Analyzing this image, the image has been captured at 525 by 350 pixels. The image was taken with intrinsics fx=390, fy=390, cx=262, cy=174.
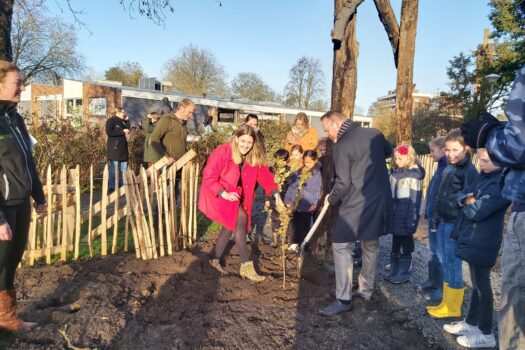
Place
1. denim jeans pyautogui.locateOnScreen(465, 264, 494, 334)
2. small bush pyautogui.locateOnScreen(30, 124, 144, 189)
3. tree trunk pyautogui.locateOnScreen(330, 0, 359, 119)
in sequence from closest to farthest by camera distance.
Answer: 1. denim jeans pyautogui.locateOnScreen(465, 264, 494, 334)
2. tree trunk pyautogui.locateOnScreen(330, 0, 359, 119)
3. small bush pyautogui.locateOnScreen(30, 124, 144, 189)

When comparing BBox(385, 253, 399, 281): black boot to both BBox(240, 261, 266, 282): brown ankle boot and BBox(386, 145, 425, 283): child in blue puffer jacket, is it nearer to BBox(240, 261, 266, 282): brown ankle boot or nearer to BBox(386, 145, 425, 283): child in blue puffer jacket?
BBox(386, 145, 425, 283): child in blue puffer jacket

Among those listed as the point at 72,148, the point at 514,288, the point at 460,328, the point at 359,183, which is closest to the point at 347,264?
the point at 359,183

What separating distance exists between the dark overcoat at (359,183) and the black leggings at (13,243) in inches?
99.2

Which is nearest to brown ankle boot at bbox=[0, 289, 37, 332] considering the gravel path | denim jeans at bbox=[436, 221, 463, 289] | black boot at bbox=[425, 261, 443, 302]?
the gravel path

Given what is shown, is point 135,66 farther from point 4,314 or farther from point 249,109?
point 4,314

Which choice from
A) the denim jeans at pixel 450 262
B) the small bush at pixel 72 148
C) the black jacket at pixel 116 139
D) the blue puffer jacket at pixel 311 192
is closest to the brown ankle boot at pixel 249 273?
the blue puffer jacket at pixel 311 192

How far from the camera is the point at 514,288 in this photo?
1.84 metres

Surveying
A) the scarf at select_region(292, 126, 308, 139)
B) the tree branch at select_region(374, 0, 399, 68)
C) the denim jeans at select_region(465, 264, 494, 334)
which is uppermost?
the tree branch at select_region(374, 0, 399, 68)

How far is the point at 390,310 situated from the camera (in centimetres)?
365

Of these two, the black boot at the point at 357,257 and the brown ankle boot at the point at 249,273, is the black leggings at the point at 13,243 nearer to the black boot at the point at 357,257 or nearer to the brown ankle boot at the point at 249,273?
the brown ankle boot at the point at 249,273

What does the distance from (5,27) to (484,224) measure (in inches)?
256

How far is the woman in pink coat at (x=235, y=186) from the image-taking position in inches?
166

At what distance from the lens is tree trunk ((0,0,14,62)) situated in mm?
5578

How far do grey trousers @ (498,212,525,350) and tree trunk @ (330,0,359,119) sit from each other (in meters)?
3.30
